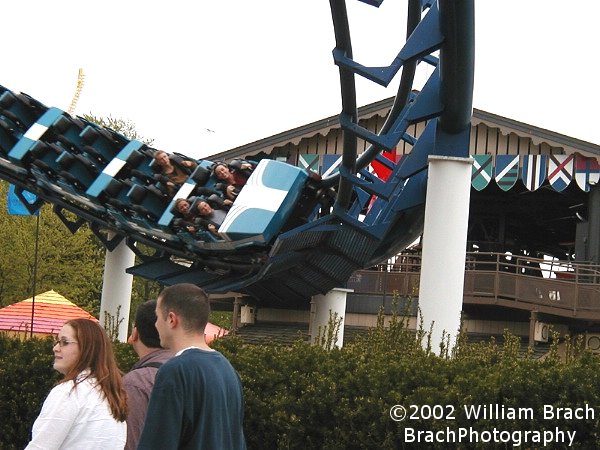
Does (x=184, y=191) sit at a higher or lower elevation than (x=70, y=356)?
Answer: higher

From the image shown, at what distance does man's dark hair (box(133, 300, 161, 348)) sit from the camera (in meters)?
5.52

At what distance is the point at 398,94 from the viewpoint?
11508 mm

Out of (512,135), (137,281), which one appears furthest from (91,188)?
(137,281)

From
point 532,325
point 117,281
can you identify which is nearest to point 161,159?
point 117,281

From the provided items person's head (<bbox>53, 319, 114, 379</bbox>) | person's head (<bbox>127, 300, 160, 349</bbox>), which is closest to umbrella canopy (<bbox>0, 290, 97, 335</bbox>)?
person's head (<bbox>127, 300, 160, 349</bbox>)

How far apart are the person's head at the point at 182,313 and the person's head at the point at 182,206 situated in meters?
9.76

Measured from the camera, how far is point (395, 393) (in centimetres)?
764

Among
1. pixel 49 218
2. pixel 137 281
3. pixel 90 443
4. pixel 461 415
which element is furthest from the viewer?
pixel 137 281

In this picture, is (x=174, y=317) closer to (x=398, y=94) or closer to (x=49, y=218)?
(x=398, y=94)

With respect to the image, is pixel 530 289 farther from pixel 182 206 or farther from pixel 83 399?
pixel 83 399

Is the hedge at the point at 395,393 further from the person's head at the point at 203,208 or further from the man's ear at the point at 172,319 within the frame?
the person's head at the point at 203,208

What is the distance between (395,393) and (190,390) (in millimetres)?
3294

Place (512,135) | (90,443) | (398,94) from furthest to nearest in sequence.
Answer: (512,135)
(398,94)
(90,443)

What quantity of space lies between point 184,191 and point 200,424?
409 inches
